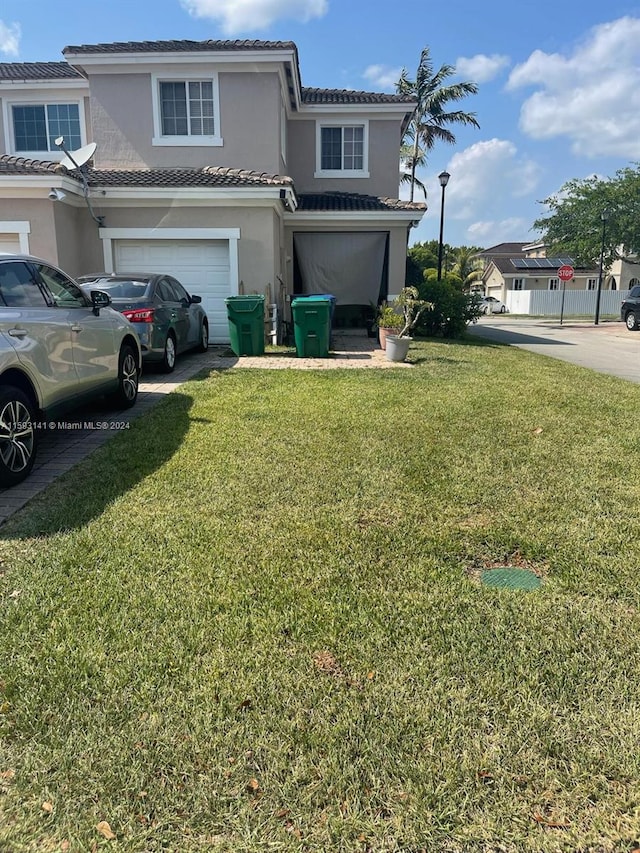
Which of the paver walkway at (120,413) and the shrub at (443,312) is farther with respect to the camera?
the shrub at (443,312)

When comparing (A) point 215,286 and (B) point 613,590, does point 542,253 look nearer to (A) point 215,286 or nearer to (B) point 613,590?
(A) point 215,286

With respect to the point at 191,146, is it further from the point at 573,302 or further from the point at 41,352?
the point at 573,302

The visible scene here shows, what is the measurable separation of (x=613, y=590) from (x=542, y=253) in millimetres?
65729

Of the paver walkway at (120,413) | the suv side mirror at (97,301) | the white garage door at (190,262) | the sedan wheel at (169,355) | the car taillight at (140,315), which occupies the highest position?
the white garage door at (190,262)

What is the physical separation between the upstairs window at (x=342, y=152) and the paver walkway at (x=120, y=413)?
7.11m

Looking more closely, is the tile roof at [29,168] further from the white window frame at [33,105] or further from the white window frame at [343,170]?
the white window frame at [343,170]

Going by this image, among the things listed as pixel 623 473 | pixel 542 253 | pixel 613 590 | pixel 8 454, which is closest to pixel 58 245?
pixel 8 454

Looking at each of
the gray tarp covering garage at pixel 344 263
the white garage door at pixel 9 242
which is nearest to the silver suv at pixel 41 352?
the white garage door at pixel 9 242

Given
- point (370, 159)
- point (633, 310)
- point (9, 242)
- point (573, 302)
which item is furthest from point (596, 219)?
point (9, 242)

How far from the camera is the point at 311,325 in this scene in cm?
1135

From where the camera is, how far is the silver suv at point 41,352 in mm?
4605

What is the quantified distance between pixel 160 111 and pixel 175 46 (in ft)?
4.89

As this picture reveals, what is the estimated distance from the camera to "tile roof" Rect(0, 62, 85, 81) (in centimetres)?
1619

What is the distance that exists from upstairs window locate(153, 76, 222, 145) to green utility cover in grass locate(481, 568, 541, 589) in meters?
14.3
